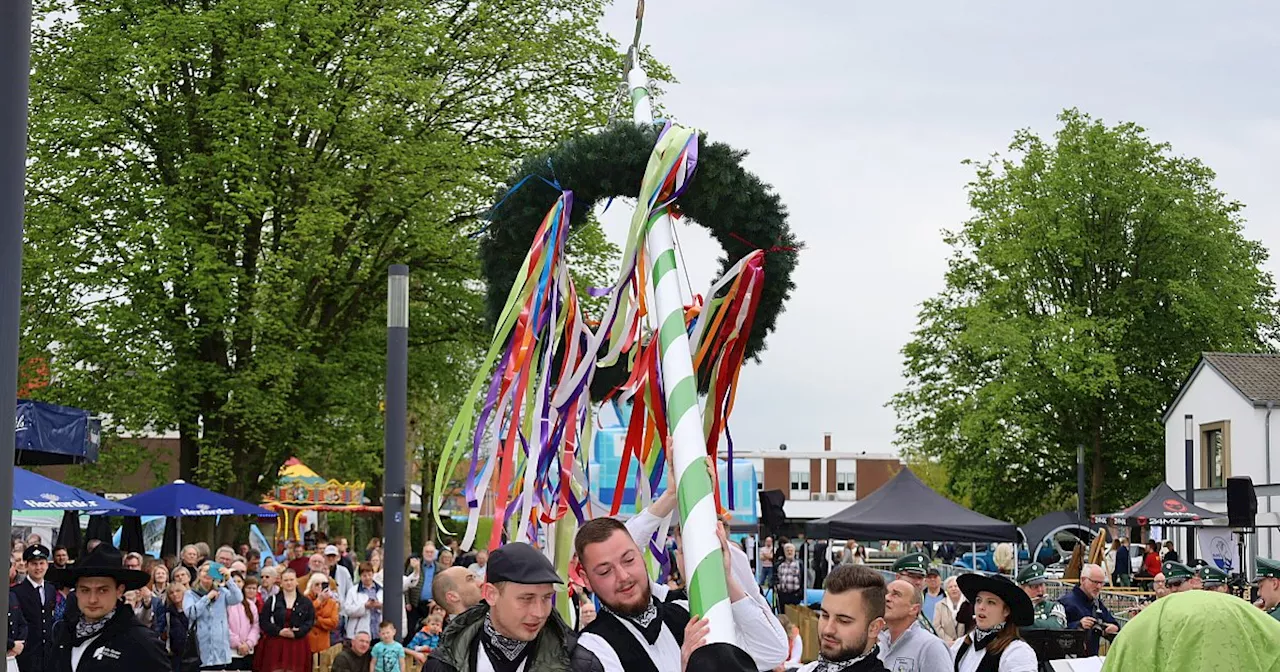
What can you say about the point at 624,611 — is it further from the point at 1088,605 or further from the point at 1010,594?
the point at 1088,605

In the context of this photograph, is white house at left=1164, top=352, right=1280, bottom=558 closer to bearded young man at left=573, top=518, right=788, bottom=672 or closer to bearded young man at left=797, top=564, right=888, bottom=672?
bearded young man at left=797, top=564, right=888, bottom=672

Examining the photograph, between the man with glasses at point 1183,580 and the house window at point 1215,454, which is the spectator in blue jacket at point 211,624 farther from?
the house window at point 1215,454

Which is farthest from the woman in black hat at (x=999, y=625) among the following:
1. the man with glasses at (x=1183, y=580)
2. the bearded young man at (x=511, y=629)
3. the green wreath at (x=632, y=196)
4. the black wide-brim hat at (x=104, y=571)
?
the man with glasses at (x=1183, y=580)

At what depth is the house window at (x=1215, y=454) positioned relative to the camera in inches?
1736

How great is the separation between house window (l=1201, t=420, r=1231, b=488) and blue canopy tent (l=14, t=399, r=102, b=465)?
3247 centimetres

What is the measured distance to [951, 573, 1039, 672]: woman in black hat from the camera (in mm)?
6902

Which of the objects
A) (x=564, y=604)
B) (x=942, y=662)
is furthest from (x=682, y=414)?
(x=942, y=662)

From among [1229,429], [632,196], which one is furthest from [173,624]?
[1229,429]

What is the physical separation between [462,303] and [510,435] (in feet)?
74.9

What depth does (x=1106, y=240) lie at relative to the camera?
44.9m

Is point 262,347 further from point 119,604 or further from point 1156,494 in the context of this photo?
point 119,604

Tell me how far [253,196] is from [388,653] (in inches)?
523

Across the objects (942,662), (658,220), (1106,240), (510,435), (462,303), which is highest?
(1106,240)

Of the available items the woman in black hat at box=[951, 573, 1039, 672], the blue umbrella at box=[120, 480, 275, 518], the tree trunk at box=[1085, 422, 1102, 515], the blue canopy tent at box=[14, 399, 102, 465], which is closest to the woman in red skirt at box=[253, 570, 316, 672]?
the blue canopy tent at box=[14, 399, 102, 465]
